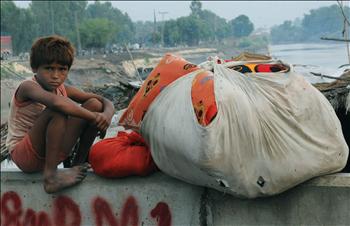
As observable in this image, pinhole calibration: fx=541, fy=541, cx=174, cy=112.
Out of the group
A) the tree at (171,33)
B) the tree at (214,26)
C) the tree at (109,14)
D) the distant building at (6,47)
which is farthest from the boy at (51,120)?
the tree at (109,14)

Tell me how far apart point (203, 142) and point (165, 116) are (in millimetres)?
312

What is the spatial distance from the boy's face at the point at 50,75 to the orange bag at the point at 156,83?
385 mm

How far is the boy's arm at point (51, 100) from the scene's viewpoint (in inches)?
101

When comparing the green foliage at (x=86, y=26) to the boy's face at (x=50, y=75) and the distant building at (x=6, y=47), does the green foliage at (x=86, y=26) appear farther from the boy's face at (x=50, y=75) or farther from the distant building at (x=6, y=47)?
the boy's face at (x=50, y=75)

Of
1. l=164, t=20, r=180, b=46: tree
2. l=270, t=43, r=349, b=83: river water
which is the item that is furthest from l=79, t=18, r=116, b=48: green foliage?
l=270, t=43, r=349, b=83: river water

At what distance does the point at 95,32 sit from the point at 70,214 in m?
81.6

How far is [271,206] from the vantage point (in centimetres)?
246

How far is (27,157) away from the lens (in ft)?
8.85

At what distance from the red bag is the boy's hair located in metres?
0.47

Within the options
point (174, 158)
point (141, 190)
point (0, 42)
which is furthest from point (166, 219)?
point (0, 42)

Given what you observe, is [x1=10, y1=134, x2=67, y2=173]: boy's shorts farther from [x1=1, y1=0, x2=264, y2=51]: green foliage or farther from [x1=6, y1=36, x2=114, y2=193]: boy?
[x1=1, y1=0, x2=264, y2=51]: green foliage

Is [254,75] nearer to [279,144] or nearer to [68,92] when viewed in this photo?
[279,144]

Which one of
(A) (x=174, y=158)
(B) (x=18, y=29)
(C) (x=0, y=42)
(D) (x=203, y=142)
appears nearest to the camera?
(D) (x=203, y=142)

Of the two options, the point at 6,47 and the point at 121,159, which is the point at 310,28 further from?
the point at 121,159
